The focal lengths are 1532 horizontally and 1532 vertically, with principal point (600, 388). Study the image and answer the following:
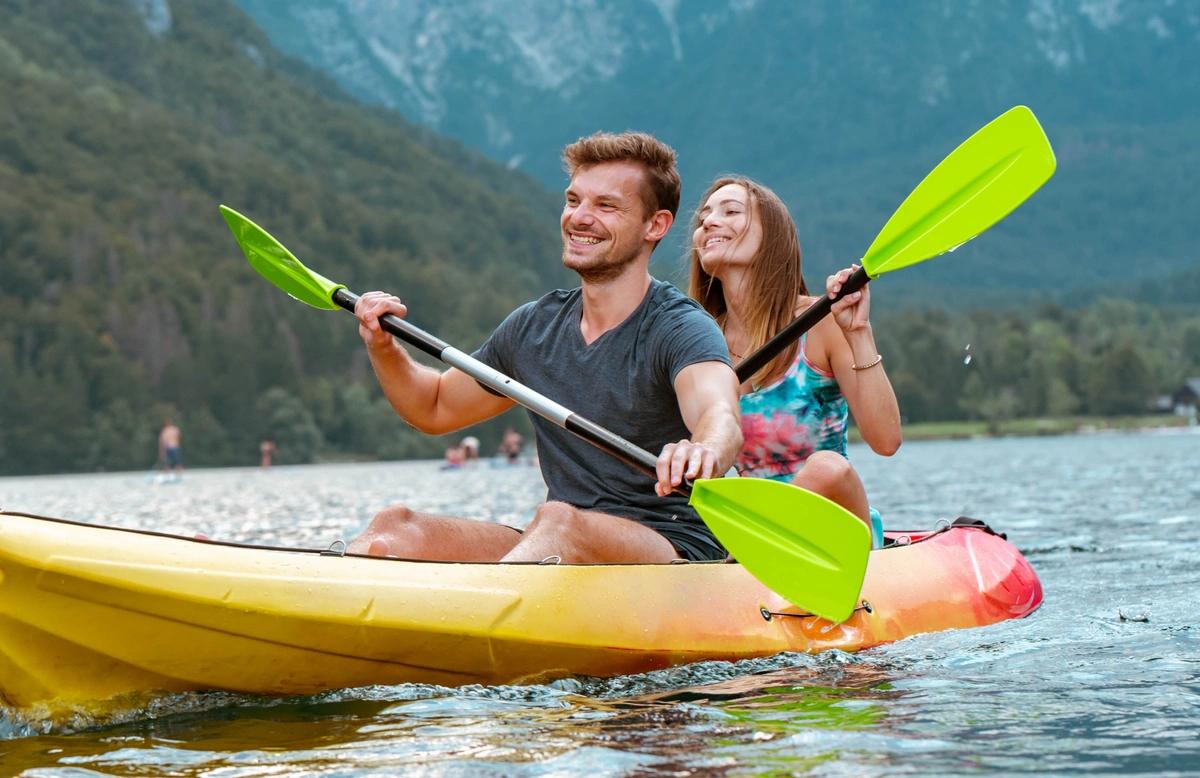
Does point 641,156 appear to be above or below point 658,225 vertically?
above

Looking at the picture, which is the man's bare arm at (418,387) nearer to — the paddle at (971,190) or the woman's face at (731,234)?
the woman's face at (731,234)

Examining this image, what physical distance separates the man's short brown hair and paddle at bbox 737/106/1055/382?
1280 mm

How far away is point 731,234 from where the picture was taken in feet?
19.4

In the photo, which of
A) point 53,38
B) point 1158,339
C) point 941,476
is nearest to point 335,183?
point 53,38

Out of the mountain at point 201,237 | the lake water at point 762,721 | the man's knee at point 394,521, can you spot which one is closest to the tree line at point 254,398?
the mountain at point 201,237

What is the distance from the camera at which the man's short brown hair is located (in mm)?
5121

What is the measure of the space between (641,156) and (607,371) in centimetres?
73

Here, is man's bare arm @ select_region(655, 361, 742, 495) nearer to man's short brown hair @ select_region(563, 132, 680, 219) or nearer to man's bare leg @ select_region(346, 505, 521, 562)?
man's short brown hair @ select_region(563, 132, 680, 219)

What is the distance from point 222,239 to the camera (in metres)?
94.6

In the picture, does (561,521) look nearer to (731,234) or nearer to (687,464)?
(687,464)

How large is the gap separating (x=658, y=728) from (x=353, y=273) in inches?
3749

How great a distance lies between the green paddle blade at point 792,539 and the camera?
4719 millimetres

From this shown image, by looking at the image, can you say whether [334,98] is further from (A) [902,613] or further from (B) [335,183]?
(A) [902,613]

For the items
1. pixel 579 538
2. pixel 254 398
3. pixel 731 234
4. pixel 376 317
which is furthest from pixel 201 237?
pixel 579 538
